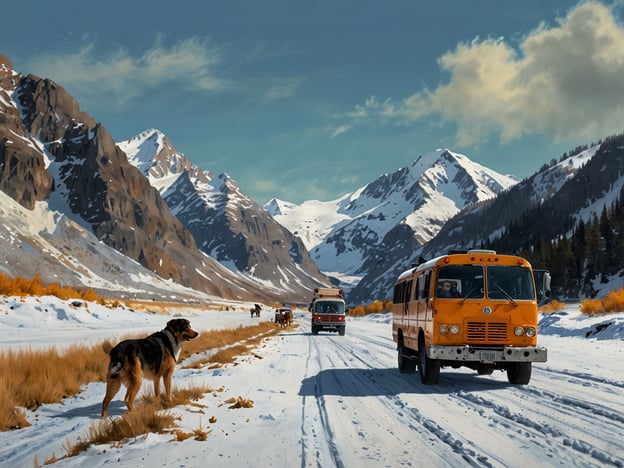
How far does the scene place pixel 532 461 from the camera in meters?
6.35

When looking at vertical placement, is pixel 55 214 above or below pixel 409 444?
above

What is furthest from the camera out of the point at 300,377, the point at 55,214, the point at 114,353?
the point at 55,214

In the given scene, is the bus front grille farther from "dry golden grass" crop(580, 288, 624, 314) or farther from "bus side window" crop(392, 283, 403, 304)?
"dry golden grass" crop(580, 288, 624, 314)

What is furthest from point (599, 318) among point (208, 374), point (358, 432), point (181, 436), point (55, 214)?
point (55, 214)

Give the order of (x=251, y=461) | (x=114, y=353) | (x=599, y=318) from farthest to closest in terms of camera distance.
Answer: (x=599, y=318)
(x=114, y=353)
(x=251, y=461)

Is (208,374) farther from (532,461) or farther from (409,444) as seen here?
(532,461)

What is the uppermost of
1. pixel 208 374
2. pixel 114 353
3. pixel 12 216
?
pixel 12 216

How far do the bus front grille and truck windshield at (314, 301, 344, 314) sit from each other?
26.4m

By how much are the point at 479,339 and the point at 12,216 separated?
511ft

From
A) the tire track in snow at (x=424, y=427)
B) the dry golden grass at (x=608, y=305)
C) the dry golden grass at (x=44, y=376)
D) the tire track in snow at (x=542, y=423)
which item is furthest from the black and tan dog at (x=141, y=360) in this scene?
the dry golden grass at (x=608, y=305)

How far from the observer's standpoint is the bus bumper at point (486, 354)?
38.2 ft

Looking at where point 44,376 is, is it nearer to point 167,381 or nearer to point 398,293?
point 167,381

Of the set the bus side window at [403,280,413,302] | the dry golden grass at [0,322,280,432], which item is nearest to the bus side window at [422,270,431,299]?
the bus side window at [403,280,413,302]

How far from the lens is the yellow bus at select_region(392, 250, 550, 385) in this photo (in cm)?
1178
